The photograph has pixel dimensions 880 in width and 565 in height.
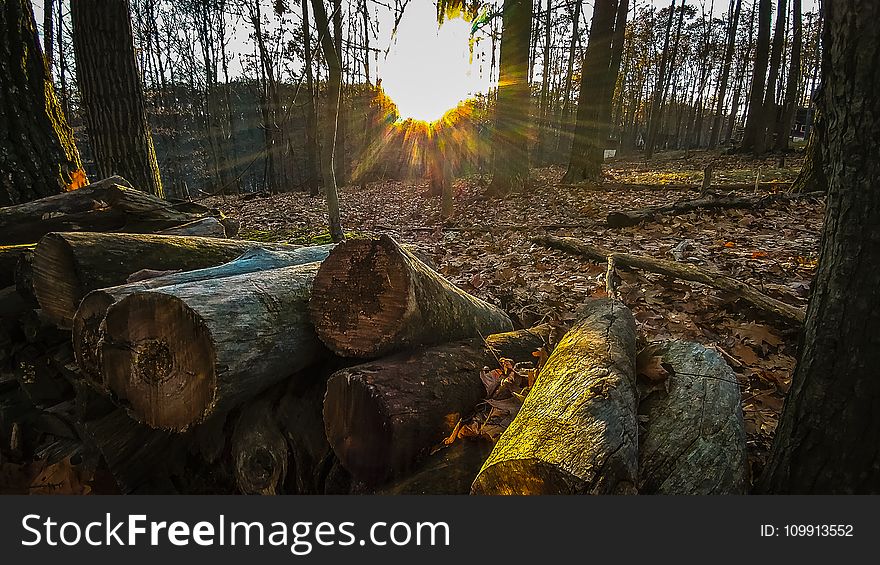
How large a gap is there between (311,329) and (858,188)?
2.06 metres

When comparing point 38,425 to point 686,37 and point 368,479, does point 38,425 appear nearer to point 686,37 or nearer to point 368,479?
point 368,479

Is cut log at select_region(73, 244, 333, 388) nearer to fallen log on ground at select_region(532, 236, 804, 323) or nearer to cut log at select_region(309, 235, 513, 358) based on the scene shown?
cut log at select_region(309, 235, 513, 358)

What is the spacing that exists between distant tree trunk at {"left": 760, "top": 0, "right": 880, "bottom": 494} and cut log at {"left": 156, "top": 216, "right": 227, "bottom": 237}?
13.7ft

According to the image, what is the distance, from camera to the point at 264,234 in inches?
313

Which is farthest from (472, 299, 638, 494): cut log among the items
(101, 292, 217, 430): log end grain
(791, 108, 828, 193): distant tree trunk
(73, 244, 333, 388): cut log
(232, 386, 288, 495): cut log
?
(791, 108, 828, 193): distant tree trunk

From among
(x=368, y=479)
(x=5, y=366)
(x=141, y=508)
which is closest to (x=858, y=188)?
(x=368, y=479)

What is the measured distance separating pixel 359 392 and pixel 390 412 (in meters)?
0.15

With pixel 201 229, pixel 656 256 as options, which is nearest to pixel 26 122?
pixel 201 229

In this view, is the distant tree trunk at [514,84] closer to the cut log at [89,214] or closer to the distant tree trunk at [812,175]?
the distant tree trunk at [812,175]

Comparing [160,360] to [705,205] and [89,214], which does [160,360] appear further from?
[705,205]

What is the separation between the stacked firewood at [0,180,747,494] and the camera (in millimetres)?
1476

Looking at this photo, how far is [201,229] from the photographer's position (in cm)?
Result: 402

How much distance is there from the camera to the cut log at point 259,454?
1.90 meters

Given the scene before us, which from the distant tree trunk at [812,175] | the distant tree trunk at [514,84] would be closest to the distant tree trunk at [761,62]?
the distant tree trunk at [812,175]
